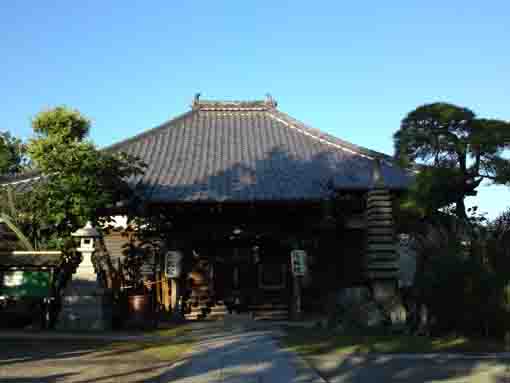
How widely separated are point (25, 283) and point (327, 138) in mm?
10271

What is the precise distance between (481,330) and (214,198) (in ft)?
22.0

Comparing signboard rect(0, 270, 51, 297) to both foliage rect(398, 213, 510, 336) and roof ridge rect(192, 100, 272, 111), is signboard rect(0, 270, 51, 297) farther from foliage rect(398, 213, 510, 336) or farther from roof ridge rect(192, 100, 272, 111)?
roof ridge rect(192, 100, 272, 111)

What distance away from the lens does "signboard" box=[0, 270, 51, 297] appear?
11.3 meters

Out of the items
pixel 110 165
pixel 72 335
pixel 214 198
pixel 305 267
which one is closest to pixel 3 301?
pixel 72 335

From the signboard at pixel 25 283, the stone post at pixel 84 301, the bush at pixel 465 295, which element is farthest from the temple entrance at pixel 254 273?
the bush at pixel 465 295

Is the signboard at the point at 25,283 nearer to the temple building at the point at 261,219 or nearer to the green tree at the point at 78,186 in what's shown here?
the green tree at the point at 78,186

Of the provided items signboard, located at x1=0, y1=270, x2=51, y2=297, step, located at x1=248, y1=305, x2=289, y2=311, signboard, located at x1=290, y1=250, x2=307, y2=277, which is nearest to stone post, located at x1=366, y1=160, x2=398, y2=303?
signboard, located at x1=290, y1=250, x2=307, y2=277

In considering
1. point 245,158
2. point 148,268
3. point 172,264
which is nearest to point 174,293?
point 172,264

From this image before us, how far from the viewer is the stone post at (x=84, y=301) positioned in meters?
10.9

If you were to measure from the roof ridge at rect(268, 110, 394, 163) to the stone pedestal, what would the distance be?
29.5ft

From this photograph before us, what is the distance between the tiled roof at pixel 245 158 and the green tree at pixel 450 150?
267 centimetres

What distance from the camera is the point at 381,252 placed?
1047 cm

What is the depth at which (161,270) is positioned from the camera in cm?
1436

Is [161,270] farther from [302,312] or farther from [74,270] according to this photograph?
[302,312]
